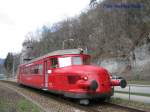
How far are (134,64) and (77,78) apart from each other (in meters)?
43.1

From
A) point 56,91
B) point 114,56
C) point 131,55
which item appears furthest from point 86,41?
point 56,91

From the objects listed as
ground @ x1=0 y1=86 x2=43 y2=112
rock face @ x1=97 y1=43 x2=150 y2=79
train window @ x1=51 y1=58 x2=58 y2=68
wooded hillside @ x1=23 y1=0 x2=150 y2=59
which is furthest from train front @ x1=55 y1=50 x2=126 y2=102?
rock face @ x1=97 y1=43 x2=150 y2=79

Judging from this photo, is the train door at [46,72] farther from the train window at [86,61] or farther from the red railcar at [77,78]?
the train window at [86,61]

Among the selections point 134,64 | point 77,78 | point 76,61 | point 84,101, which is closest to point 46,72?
point 76,61

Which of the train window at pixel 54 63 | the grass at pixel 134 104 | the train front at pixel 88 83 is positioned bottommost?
the grass at pixel 134 104

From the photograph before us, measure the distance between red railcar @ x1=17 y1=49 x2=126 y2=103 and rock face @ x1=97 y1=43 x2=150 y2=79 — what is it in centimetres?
3321

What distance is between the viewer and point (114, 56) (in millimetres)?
63625

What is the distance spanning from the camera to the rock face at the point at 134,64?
173 feet

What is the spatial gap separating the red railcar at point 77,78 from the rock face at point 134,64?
3321cm

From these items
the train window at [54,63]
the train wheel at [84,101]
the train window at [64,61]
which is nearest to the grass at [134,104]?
the train wheel at [84,101]

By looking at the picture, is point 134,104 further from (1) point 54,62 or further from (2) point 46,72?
(2) point 46,72

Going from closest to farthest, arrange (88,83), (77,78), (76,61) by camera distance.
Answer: (88,83) → (77,78) → (76,61)

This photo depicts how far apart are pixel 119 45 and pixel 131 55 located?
177 inches

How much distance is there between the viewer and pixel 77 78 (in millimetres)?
15430
